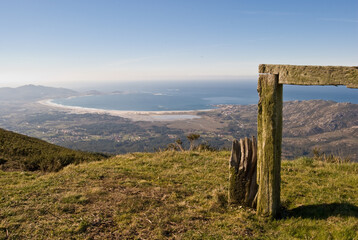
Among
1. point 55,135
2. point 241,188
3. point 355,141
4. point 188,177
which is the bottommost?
point 55,135

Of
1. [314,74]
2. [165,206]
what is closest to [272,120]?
[314,74]

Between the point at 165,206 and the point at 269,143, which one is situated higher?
the point at 269,143

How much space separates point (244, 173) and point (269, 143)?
1.09 meters

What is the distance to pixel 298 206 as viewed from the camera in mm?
5332

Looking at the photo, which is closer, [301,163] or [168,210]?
[168,210]

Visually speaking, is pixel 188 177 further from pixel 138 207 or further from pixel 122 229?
pixel 122 229

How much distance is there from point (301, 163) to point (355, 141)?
2214 inches

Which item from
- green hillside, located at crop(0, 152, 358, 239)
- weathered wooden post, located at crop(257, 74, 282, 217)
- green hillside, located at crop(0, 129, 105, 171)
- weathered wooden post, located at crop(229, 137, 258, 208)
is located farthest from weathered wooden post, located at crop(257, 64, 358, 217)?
green hillside, located at crop(0, 129, 105, 171)

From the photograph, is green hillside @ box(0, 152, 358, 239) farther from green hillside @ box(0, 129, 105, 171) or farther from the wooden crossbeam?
the wooden crossbeam

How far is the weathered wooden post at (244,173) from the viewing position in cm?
537

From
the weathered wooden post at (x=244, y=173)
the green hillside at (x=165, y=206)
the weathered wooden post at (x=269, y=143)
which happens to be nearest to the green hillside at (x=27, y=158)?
the green hillside at (x=165, y=206)

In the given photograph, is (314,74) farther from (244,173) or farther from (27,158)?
(27,158)

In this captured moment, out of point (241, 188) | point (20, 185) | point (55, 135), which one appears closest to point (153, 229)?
point (241, 188)

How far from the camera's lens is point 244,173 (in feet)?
17.7
